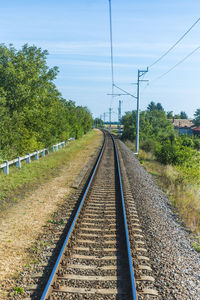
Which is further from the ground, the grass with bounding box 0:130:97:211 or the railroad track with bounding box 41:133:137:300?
the grass with bounding box 0:130:97:211

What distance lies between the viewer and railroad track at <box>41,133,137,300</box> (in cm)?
533

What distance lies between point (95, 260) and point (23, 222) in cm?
349

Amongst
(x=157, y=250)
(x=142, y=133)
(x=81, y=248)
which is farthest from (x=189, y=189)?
(x=142, y=133)

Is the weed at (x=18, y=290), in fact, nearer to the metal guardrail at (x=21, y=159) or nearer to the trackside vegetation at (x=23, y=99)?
the metal guardrail at (x=21, y=159)

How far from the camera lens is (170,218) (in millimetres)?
10219

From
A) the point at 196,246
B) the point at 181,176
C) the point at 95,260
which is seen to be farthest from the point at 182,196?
the point at 95,260

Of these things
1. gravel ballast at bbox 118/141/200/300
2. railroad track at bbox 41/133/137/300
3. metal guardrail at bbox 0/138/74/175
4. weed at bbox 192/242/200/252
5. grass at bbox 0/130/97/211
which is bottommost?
weed at bbox 192/242/200/252

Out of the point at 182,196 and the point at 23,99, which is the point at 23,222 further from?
the point at 23,99

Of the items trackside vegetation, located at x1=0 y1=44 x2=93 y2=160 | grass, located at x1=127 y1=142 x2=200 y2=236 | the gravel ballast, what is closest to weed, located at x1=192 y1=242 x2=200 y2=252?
grass, located at x1=127 y1=142 x2=200 y2=236

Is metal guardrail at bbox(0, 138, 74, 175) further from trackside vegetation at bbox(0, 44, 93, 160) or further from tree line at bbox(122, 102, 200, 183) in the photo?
tree line at bbox(122, 102, 200, 183)

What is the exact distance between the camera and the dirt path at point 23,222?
6527mm

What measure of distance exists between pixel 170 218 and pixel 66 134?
24.5m

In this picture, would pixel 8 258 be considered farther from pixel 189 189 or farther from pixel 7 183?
pixel 189 189

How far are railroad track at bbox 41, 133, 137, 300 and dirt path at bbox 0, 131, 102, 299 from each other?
99 cm
